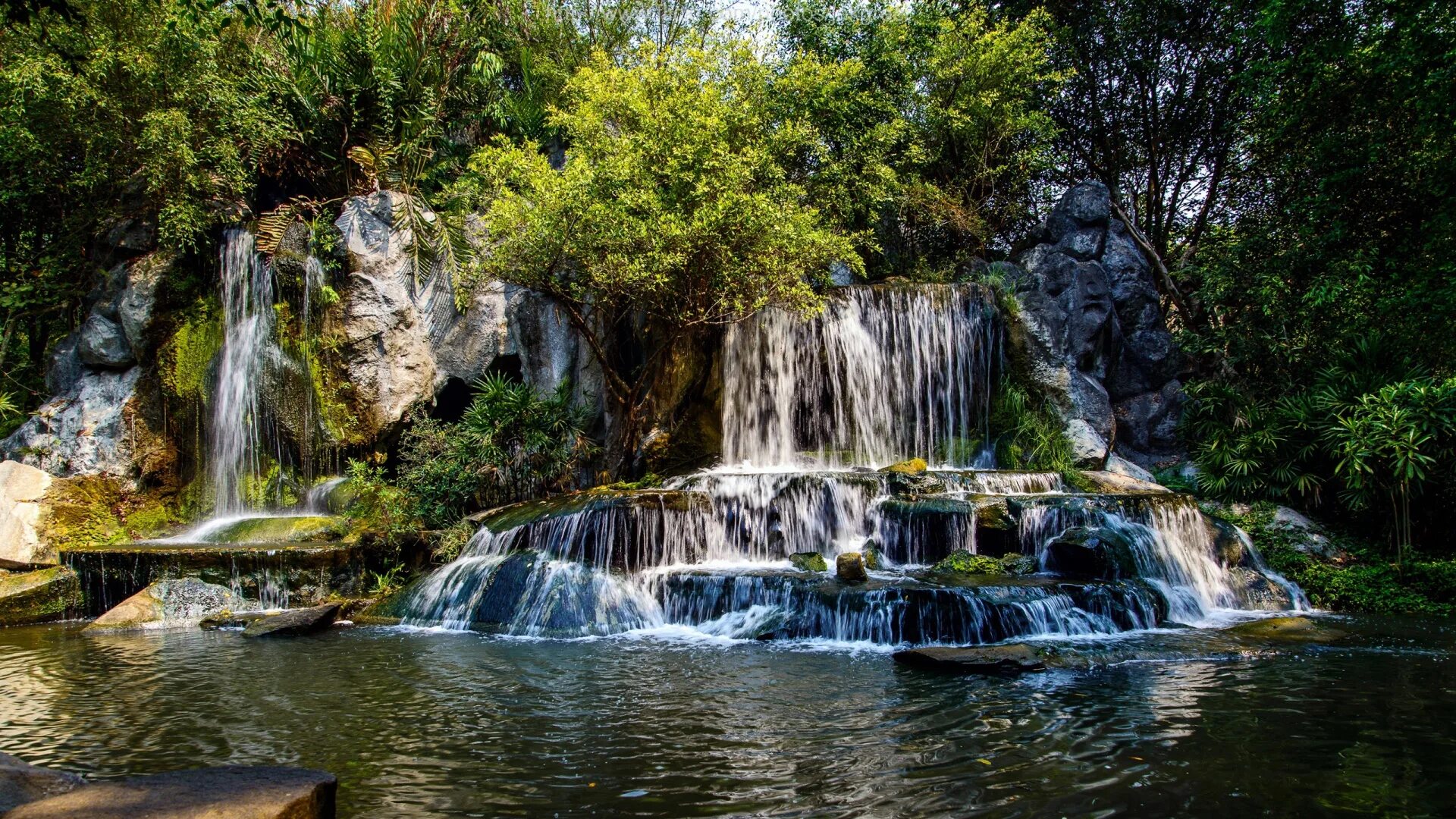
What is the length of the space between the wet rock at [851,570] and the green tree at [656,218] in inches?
195

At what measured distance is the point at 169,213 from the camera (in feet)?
46.0

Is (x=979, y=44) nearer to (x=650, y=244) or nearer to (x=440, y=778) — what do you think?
(x=650, y=244)

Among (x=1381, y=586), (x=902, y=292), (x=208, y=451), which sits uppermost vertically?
(x=902, y=292)

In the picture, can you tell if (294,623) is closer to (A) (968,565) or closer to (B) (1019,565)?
(A) (968,565)

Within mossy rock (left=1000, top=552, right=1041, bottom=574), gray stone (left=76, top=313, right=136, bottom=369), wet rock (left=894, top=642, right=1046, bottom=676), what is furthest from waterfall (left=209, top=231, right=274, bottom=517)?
mossy rock (left=1000, top=552, right=1041, bottom=574)

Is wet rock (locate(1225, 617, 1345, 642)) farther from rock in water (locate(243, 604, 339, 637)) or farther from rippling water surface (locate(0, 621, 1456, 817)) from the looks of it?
rock in water (locate(243, 604, 339, 637))

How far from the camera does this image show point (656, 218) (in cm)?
1204

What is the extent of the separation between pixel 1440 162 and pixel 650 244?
450 inches

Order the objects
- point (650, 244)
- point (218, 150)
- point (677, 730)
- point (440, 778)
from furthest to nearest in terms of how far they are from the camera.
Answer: point (218, 150) < point (650, 244) < point (677, 730) < point (440, 778)

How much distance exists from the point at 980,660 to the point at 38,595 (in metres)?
11.4

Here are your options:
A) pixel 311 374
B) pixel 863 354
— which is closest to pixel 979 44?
pixel 863 354

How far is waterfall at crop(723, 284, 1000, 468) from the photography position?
15.2m

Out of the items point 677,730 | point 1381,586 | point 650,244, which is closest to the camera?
point 677,730

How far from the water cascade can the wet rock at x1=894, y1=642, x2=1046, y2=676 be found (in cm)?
104
